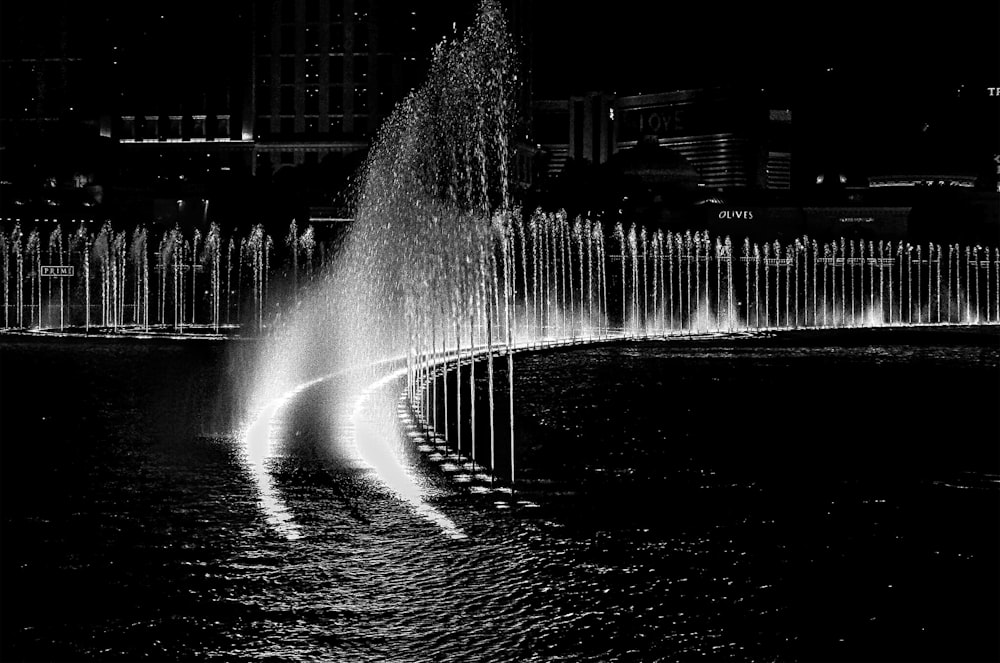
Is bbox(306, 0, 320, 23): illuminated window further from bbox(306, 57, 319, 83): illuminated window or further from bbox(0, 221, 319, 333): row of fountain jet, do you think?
bbox(0, 221, 319, 333): row of fountain jet

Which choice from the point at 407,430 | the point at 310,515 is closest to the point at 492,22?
the point at 407,430

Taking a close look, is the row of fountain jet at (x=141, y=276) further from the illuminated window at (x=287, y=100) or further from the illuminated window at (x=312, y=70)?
the illuminated window at (x=312, y=70)

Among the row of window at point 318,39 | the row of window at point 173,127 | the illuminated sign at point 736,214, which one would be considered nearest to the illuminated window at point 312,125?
the row of window at point 318,39

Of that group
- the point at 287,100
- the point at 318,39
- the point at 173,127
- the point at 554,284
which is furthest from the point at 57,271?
the point at 318,39

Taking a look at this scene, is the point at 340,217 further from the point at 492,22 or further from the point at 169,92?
the point at 492,22

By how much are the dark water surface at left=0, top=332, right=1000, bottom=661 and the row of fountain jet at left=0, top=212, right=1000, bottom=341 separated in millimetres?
25274

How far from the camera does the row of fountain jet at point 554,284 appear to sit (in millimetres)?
45562

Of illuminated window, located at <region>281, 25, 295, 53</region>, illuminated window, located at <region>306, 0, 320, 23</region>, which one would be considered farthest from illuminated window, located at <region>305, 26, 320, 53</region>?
illuminated window, located at <region>281, 25, 295, 53</region>

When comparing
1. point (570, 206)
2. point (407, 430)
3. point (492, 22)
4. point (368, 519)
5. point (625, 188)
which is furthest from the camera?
point (625, 188)

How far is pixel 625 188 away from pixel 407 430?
60991 millimetres

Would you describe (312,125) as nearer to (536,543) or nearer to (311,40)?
(311,40)

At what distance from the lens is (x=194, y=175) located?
90.3 m

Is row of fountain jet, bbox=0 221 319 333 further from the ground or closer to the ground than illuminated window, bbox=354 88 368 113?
closer to the ground

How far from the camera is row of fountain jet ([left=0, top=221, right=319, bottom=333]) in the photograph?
45.1 meters
